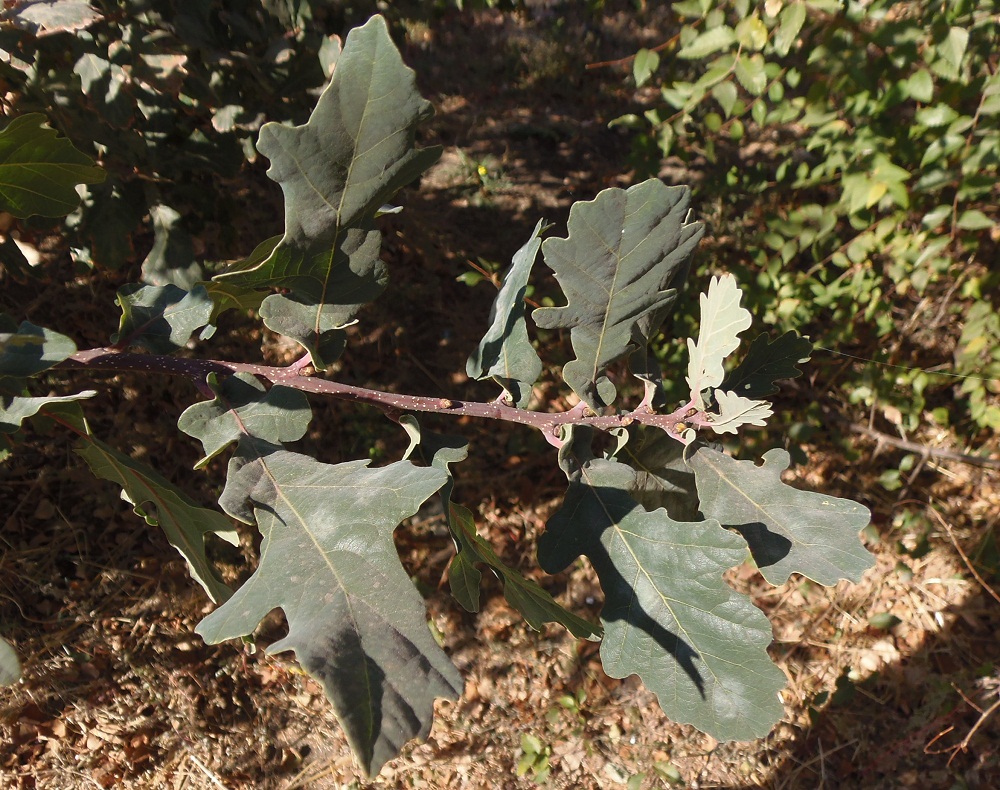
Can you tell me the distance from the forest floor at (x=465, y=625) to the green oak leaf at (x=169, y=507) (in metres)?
1.47

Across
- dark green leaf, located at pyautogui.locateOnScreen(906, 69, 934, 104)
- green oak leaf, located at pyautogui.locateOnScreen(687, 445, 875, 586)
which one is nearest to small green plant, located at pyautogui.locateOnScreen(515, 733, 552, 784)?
green oak leaf, located at pyautogui.locateOnScreen(687, 445, 875, 586)

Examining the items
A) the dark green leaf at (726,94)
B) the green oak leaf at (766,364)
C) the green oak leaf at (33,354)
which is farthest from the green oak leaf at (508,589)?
the dark green leaf at (726,94)

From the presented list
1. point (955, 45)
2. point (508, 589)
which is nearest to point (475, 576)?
point (508, 589)

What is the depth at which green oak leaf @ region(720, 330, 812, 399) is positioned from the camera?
1.58m

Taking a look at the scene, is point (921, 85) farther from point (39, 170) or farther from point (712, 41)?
point (39, 170)

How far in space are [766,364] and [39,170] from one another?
1543 millimetres

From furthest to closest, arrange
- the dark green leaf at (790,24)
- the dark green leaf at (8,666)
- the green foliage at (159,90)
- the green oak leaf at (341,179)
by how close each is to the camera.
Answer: the dark green leaf at (790,24), the green foliage at (159,90), the green oak leaf at (341,179), the dark green leaf at (8,666)

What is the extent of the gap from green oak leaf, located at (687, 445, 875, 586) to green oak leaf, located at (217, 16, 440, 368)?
80cm

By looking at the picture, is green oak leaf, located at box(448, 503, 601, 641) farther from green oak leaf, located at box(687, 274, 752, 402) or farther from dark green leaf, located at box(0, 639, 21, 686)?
dark green leaf, located at box(0, 639, 21, 686)

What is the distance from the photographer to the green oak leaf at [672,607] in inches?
49.8

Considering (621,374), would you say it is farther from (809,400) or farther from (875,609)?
(875,609)

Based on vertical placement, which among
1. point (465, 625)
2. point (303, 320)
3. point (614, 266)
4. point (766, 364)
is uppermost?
point (614, 266)

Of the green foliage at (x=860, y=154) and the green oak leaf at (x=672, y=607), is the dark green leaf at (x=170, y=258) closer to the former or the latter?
the green oak leaf at (x=672, y=607)

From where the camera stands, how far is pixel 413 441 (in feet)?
4.58
